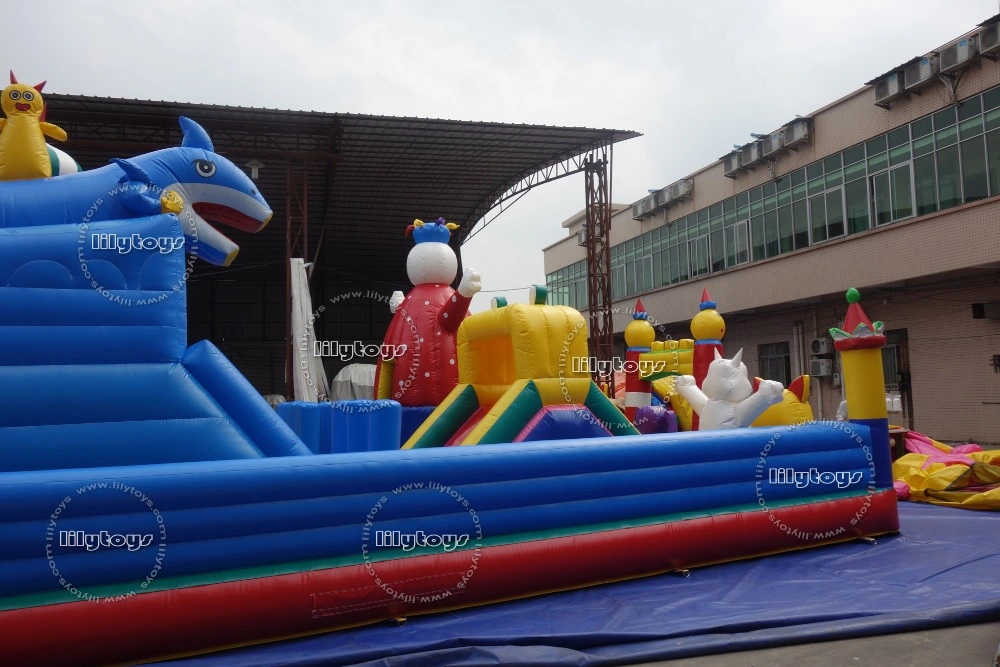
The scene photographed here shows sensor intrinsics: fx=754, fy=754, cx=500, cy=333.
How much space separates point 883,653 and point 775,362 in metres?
13.1

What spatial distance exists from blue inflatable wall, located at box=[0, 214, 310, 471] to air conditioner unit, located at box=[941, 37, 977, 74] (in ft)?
35.9

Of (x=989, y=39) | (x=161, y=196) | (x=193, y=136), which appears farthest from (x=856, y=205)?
(x=161, y=196)

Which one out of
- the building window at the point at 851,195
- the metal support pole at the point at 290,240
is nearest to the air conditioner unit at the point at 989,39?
the building window at the point at 851,195

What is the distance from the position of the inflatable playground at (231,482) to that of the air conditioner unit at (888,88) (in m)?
8.89

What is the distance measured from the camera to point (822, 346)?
1306 centimetres

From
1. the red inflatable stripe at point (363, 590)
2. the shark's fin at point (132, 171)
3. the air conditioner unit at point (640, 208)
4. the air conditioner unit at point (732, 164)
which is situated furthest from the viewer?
the air conditioner unit at point (640, 208)

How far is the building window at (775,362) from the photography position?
14523mm

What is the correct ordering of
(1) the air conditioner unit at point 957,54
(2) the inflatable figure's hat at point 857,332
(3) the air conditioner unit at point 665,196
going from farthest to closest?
(3) the air conditioner unit at point 665,196
(1) the air conditioner unit at point 957,54
(2) the inflatable figure's hat at point 857,332

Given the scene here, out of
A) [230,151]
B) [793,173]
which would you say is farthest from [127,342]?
[793,173]

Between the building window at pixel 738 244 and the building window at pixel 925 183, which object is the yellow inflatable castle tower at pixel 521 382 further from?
the building window at pixel 738 244

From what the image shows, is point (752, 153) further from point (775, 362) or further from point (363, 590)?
point (363, 590)

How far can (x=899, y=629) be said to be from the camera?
108 inches

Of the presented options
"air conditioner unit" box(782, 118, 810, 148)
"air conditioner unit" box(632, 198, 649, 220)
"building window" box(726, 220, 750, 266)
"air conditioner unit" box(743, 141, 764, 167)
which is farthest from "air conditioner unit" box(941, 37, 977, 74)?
"air conditioner unit" box(632, 198, 649, 220)

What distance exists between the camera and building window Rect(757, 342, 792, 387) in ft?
47.6
